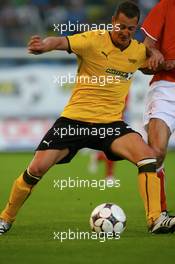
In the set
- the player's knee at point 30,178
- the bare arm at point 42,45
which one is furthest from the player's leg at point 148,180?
the bare arm at point 42,45

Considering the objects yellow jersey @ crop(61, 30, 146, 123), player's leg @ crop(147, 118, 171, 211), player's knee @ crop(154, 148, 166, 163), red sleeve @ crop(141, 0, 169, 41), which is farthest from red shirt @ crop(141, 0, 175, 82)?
player's knee @ crop(154, 148, 166, 163)

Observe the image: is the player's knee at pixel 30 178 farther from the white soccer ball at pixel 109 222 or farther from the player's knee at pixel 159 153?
the player's knee at pixel 159 153

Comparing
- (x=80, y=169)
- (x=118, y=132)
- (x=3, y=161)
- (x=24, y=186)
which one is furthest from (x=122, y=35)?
(x=3, y=161)

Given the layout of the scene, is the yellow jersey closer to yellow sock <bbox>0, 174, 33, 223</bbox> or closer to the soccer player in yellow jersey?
the soccer player in yellow jersey

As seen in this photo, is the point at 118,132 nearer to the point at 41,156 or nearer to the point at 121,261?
the point at 41,156

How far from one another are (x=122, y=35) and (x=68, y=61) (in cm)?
1168

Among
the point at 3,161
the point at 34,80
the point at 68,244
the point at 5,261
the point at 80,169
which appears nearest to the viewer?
the point at 5,261

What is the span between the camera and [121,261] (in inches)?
273

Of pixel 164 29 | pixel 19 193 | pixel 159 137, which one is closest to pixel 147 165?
pixel 159 137

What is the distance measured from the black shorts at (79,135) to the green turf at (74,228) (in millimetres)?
784

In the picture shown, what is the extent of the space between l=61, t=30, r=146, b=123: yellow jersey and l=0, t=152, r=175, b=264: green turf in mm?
1087

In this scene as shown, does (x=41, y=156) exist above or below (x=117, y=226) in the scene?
above

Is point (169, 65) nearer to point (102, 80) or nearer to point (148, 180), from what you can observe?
point (102, 80)

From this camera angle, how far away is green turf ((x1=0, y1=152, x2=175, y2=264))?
7152 mm
